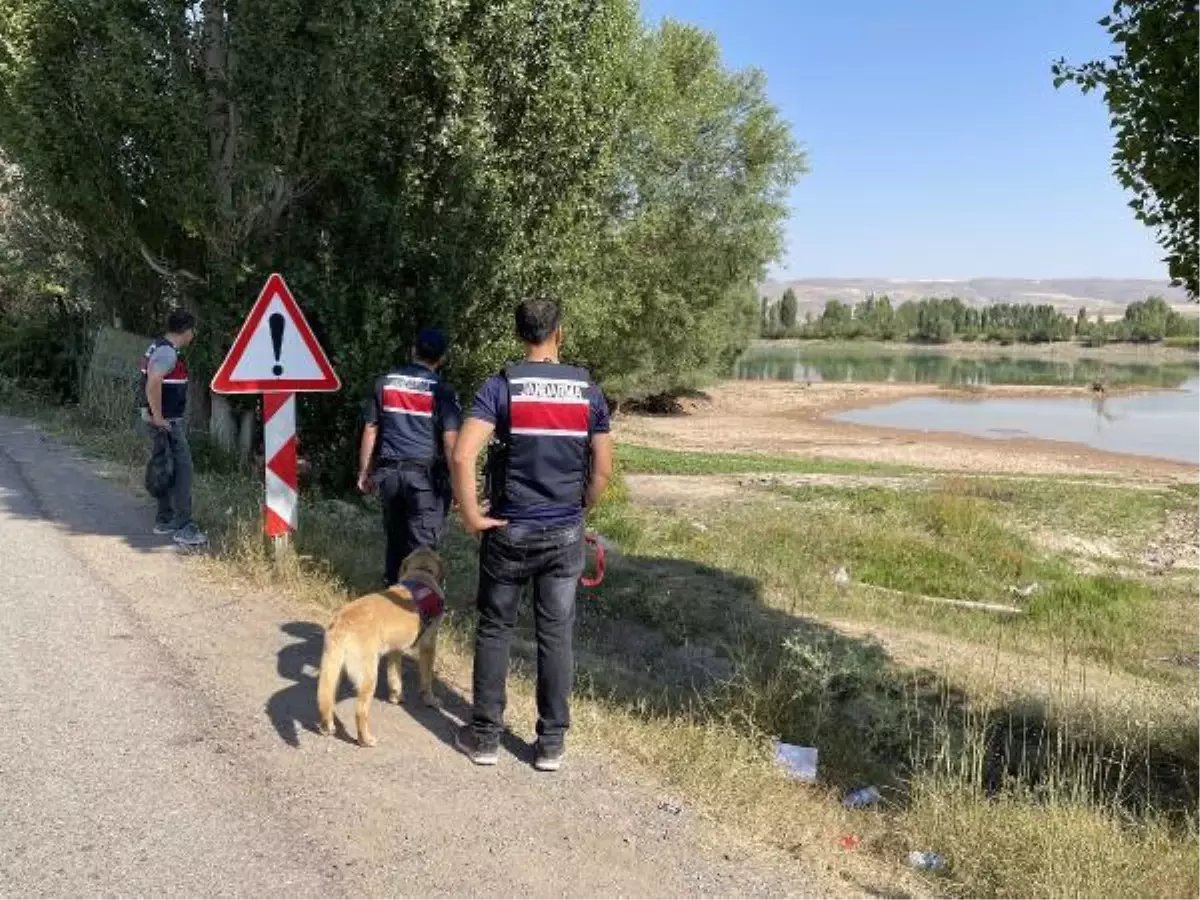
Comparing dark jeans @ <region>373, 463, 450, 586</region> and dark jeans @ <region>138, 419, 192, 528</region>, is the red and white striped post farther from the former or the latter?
dark jeans @ <region>138, 419, 192, 528</region>

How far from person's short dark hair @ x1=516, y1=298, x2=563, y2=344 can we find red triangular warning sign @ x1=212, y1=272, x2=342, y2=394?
9.62 feet

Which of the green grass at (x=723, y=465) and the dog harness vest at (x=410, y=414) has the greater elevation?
the dog harness vest at (x=410, y=414)

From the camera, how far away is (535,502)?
460 centimetres

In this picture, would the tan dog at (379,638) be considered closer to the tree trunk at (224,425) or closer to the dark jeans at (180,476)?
the dark jeans at (180,476)

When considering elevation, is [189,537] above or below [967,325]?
below

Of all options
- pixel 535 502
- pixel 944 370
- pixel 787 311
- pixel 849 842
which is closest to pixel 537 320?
pixel 535 502

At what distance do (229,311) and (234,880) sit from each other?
9.99m

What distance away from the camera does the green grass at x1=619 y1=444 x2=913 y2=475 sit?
25.7 metres

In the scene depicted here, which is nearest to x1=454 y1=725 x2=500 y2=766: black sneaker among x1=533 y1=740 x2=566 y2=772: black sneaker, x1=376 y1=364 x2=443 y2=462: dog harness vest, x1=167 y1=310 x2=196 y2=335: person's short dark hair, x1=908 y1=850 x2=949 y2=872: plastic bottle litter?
x1=533 y1=740 x2=566 y2=772: black sneaker

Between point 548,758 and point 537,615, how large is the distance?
63cm

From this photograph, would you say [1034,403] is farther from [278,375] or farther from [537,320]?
[537,320]

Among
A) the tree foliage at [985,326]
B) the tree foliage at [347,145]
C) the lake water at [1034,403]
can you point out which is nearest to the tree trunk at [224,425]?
the tree foliage at [347,145]

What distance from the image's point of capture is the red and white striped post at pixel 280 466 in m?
7.13

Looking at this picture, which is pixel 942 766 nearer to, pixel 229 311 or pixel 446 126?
pixel 446 126
